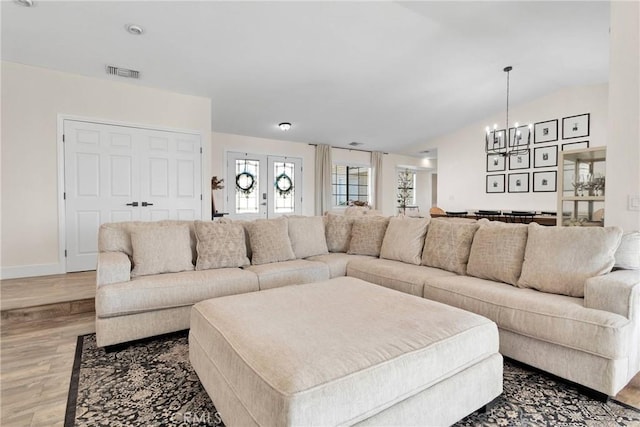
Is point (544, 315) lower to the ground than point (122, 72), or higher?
lower

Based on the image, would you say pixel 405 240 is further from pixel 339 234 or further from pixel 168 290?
pixel 168 290

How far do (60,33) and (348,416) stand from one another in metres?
4.32

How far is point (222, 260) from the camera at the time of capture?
297 centimetres

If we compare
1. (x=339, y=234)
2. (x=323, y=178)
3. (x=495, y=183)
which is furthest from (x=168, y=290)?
(x=495, y=183)

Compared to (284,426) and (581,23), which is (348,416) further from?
(581,23)

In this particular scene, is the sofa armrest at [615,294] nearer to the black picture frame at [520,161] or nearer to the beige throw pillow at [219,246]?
the beige throw pillow at [219,246]

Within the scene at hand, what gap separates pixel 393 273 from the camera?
2854 mm

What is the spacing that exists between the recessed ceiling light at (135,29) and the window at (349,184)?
541 cm

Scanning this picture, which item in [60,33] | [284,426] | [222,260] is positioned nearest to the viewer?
[284,426]

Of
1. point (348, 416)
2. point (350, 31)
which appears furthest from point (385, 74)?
point (348, 416)

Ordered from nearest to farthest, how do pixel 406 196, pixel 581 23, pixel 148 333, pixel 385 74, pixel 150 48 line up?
pixel 148 333 < pixel 150 48 < pixel 581 23 < pixel 385 74 < pixel 406 196

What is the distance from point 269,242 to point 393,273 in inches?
48.6

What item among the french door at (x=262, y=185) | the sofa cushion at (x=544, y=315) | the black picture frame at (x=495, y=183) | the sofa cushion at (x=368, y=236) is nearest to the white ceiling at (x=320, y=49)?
the french door at (x=262, y=185)

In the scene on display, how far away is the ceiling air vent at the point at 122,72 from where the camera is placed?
396cm
